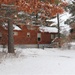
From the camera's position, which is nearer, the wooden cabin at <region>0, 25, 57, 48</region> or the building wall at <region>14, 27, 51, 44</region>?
the wooden cabin at <region>0, 25, 57, 48</region>

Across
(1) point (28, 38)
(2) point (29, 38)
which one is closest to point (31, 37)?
(2) point (29, 38)

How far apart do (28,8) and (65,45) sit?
24107 millimetres

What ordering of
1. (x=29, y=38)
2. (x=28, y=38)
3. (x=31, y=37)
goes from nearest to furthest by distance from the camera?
(x=28, y=38)
(x=29, y=38)
(x=31, y=37)

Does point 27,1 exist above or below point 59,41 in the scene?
above

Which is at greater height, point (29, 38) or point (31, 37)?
point (31, 37)

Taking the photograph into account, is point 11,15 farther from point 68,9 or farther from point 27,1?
point 68,9

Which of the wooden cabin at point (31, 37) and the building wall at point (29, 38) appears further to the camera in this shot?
the building wall at point (29, 38)

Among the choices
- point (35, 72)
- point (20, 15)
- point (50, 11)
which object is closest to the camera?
point (35, 72)

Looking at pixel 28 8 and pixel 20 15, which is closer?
pixel 28 8

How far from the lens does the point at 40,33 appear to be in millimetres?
53375

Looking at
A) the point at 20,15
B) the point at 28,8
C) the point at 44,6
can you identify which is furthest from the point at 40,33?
the point at 28,8

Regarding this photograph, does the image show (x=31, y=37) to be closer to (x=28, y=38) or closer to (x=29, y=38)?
(x=29, y=38)

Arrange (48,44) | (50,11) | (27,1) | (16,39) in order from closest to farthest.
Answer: (27,1), (50,11), (16,39), (48,44)

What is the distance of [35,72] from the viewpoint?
14898 mm
